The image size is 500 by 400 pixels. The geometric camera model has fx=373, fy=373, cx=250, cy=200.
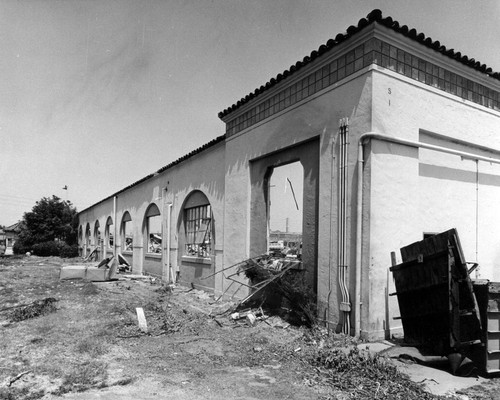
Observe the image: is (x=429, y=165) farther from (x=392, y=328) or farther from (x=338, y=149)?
(x=392, y=328)

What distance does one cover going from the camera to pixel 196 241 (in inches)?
525

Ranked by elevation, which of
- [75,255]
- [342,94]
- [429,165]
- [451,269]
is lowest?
[75,255]

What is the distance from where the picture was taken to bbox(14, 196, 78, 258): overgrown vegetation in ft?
113

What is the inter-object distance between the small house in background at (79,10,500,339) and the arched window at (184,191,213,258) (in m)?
2.84

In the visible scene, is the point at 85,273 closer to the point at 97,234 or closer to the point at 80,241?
the point at 97,234

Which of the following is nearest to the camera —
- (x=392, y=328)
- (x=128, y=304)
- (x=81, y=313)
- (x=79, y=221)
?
(x=392, y=328)

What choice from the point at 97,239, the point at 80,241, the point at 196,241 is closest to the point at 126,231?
the point at 97,239

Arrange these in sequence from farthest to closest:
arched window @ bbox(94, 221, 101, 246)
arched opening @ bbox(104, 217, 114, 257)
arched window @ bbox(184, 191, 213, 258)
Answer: arched window @ bbox(94, 221, 101, 246), arched opening @ bbox(104, 217, 114, 257), arched window @ bbox(184, 191, 213, 258)

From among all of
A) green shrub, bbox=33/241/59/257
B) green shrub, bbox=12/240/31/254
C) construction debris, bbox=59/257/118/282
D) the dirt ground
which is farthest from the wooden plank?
Result: green shrub, bbox=12/240/31/254

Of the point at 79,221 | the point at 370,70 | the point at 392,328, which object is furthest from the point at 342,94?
the point at 79,221

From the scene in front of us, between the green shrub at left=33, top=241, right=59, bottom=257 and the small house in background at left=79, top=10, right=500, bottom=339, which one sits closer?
the small house in background at left=79, top=10, right=500, bottom=339

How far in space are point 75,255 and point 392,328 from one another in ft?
114

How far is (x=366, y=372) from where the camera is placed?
14.7 feet

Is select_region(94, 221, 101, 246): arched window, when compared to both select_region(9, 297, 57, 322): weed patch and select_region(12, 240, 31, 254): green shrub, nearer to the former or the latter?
select_region(12, 240, 31, 254): green shrub
